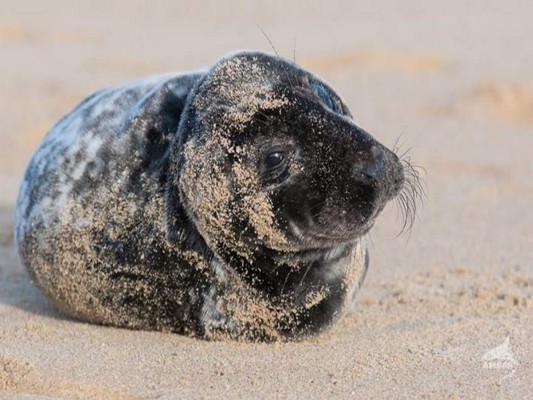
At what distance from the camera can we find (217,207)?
12.7 feet

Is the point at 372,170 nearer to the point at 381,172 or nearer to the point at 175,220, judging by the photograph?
the point at 381,172

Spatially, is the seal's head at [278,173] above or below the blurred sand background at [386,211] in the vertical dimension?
above

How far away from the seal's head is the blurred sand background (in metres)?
0.48

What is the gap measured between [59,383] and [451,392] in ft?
4.37

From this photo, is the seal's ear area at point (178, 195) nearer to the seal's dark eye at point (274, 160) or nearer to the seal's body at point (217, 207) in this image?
the seal's body at point (217, 207)

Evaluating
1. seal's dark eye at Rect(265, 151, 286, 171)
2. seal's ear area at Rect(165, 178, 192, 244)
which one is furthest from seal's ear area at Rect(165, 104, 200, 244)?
seal's dark eye at Rect(265, 151, 286, 171)

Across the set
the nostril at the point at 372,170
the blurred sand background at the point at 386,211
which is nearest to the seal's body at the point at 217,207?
the nostril at the point at 372,170

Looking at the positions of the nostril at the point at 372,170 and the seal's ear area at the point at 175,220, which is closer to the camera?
the nostril at the point at 372,170

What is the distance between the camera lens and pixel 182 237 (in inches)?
159

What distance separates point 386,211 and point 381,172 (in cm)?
272

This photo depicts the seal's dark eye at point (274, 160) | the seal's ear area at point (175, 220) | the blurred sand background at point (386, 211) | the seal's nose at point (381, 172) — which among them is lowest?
the blurred sand background at point (386, 211)

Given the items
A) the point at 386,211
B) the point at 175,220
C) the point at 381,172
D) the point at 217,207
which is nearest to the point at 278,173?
the point at 217,207

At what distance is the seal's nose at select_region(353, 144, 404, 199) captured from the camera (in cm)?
377

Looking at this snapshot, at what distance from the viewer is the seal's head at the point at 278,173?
12.4 ft
